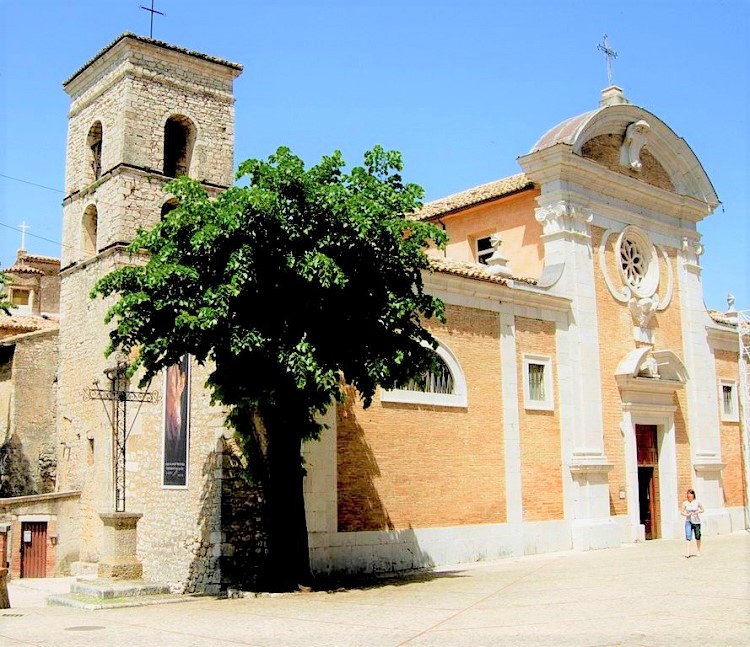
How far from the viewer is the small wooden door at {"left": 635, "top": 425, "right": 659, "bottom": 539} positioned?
2495 cm

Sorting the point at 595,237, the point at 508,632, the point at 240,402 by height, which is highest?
the point at 595,237

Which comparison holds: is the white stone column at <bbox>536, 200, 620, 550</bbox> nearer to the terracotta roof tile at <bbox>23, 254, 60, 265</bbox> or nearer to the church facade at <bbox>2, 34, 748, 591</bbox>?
the church facade at <bbox>2, 34, 748, 591</bbox>

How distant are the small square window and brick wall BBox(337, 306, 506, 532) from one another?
11.4 m

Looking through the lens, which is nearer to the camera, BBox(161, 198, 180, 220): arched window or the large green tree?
the large green tree

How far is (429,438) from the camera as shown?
19.3m

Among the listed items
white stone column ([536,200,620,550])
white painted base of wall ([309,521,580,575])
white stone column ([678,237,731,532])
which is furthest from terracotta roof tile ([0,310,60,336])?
white stone column ([678,237,731,532])

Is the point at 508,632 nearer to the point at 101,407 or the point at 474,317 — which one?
the point at 474,317

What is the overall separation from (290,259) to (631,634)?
7.40 meters

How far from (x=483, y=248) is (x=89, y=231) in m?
12.3

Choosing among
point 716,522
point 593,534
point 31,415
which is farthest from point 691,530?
point 31,415

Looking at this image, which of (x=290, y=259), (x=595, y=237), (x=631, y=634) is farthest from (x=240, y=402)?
(x=595, y=237)

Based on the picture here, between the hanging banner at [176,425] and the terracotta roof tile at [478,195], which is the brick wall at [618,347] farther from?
the hanging banner at [176,425]

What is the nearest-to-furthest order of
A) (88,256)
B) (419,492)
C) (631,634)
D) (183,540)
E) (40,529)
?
(631,634) < (183,540) < (419,492) < (40,529) < (88,256)

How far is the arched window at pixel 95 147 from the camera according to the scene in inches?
1101
